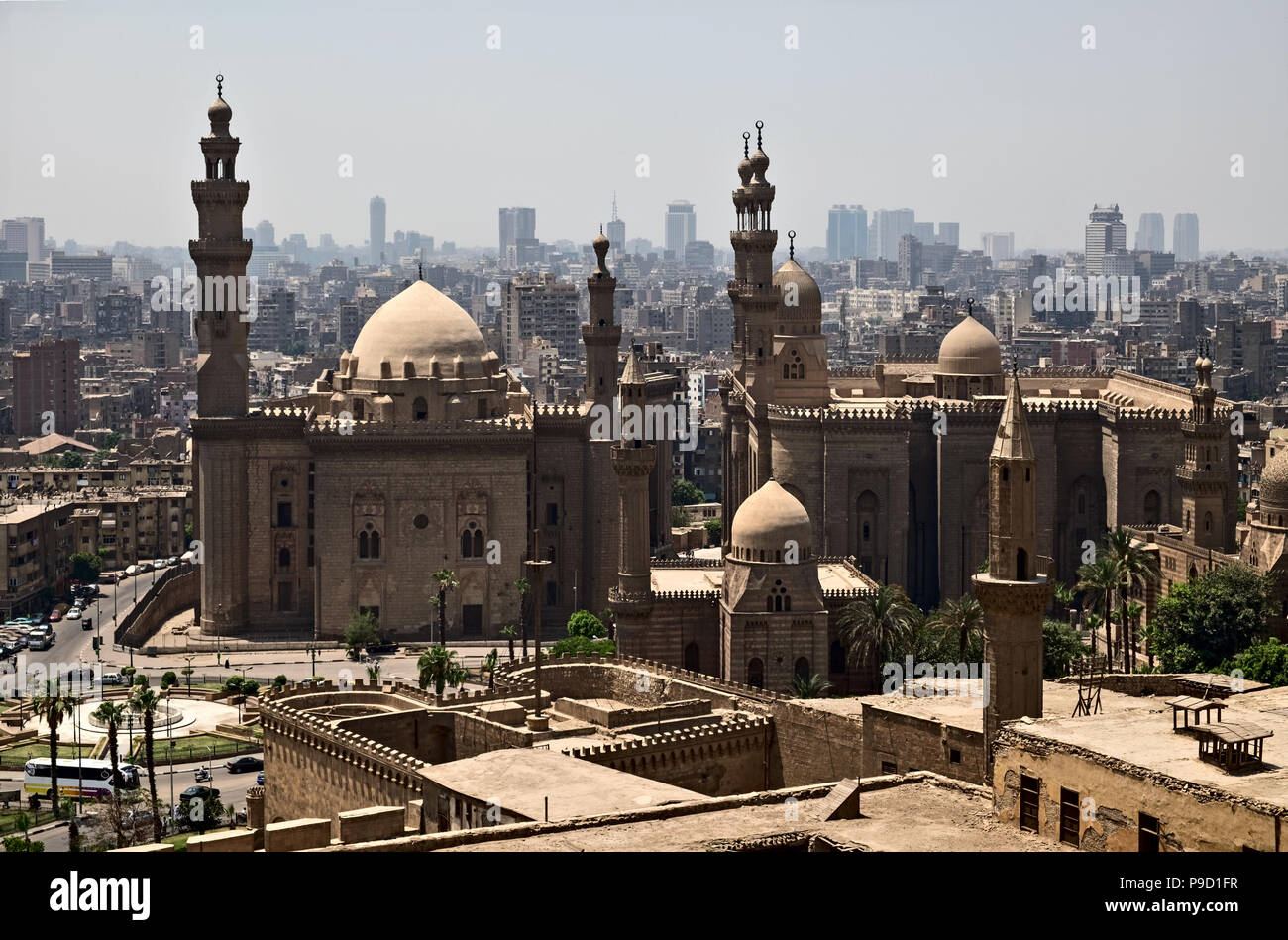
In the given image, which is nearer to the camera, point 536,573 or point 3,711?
point 536,573

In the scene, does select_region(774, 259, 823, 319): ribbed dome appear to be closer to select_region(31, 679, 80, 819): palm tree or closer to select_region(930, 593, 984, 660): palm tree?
select_region(930, 593, 984, 660): palm tree

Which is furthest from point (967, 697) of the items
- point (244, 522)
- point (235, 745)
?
point (244, 522)

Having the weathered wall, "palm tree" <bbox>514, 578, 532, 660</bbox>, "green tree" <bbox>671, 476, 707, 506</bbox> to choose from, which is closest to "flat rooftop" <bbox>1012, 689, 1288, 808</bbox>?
the weathered wall

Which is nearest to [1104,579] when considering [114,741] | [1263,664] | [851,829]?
[1263,664]

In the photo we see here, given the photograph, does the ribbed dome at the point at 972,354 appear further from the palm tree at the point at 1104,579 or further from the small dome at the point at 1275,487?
the palm tree at the point at 1104,579

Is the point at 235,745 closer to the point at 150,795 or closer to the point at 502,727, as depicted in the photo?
the point at 150,795

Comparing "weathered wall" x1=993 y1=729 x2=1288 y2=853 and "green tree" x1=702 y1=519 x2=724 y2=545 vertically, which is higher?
"weathered wall" x1=993 y1=729 x2=1288 y2=853
